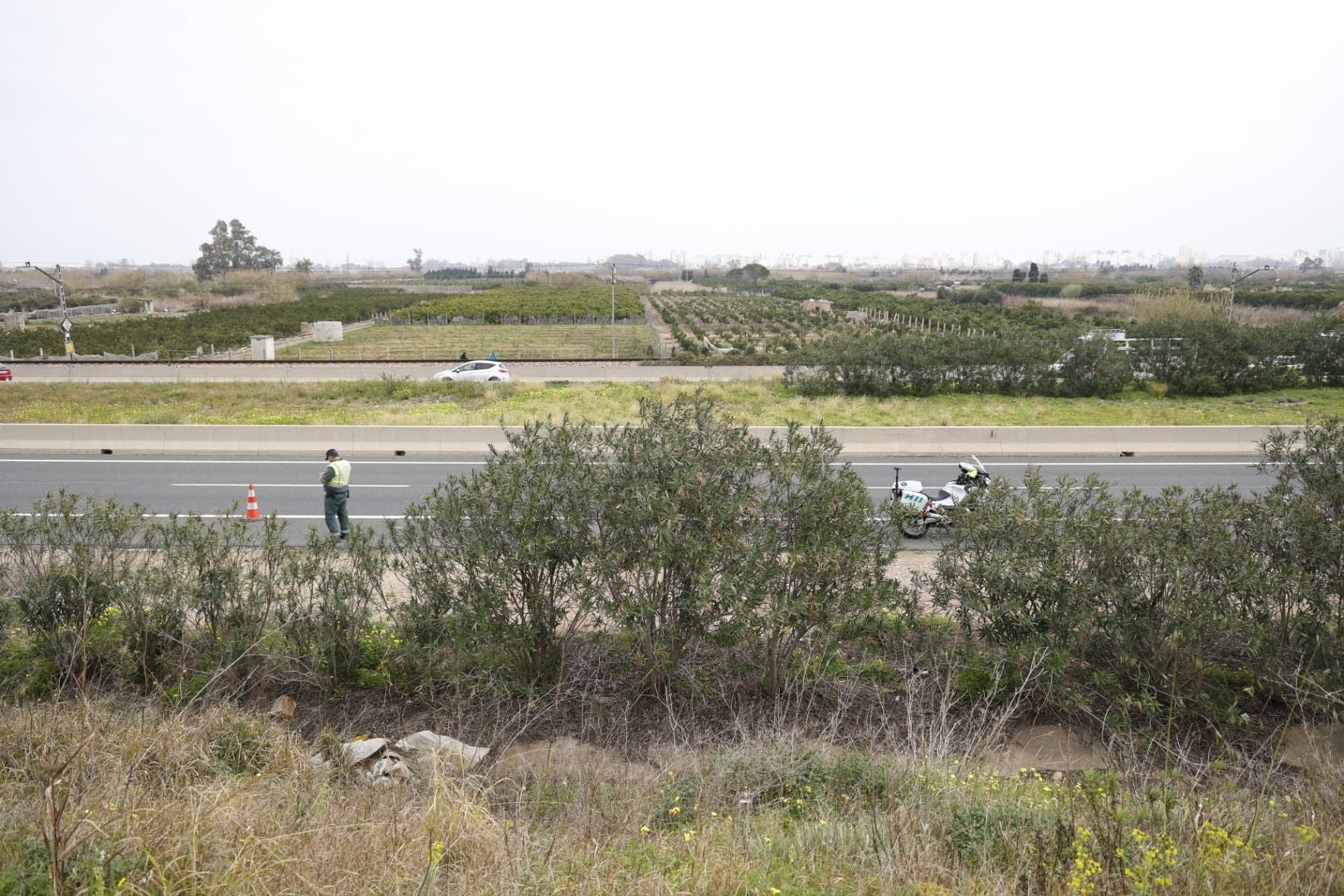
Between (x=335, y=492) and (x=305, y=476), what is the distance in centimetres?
541

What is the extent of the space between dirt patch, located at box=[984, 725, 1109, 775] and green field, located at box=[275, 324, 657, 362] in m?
36.9

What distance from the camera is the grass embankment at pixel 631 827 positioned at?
426cm

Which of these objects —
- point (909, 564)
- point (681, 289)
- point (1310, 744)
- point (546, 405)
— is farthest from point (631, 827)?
point (681, 289)

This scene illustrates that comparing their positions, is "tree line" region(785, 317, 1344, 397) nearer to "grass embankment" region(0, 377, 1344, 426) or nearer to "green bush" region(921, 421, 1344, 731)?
"grass embankment" region(0, 377, 1344, 426)

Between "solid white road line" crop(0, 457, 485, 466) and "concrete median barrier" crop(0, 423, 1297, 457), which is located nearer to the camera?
"solid white road line" crop(0, 457, 485, 466)

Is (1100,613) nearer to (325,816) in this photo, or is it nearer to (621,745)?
(621,745)

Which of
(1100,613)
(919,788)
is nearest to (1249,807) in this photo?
(919,788)

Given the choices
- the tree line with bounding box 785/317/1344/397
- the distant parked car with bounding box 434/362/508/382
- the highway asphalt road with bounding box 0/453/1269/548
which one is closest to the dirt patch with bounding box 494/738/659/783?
the highway asphalt road with bounding box 0/453/1269/548

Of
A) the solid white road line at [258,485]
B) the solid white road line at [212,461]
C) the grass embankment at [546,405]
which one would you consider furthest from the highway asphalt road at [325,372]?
the solid white road line at [258,485]

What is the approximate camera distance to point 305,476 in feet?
62.7

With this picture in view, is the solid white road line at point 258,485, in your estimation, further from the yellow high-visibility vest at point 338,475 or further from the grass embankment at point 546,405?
the grass embankment at point 546,405

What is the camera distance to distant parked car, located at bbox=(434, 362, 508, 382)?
1312 inches

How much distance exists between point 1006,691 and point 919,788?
118 inches

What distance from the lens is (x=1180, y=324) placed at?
3109 cm
